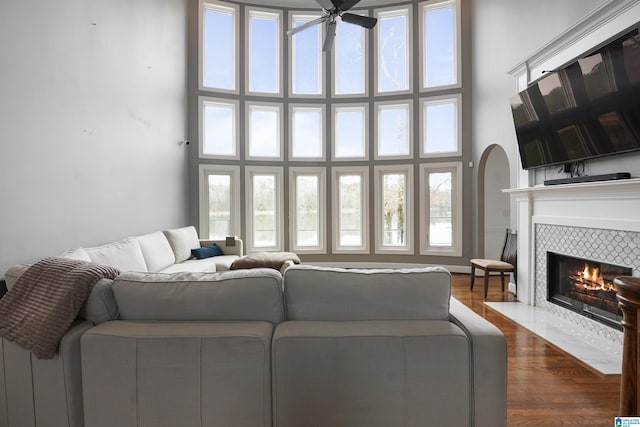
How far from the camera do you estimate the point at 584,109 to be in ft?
11.2

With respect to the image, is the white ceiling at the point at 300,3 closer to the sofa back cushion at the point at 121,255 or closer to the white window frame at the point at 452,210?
the white window frame at the point at 452,210

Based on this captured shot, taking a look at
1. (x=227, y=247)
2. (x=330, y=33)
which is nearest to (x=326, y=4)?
(x=330, y=33)

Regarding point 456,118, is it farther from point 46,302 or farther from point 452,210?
point 46,302

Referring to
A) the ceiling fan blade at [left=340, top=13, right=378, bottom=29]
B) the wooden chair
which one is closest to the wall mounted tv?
the wooden chair

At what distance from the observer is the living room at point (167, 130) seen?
3.14m

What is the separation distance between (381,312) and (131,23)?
529 cm

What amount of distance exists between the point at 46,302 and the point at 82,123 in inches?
113

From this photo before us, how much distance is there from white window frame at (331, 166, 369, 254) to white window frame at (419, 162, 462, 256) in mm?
1110

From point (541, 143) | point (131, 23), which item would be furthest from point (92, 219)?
point (541, 143)

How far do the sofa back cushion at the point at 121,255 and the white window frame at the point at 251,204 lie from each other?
328 centimetres

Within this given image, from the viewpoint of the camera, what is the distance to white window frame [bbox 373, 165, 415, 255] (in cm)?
728

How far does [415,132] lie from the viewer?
23.8 feet

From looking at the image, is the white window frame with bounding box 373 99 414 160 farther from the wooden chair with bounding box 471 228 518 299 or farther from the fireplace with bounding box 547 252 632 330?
the fireplace with bounding box 547 252 632 330

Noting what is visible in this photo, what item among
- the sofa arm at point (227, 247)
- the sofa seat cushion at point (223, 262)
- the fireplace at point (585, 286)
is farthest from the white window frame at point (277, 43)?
the fireplace at point (585, 286)
